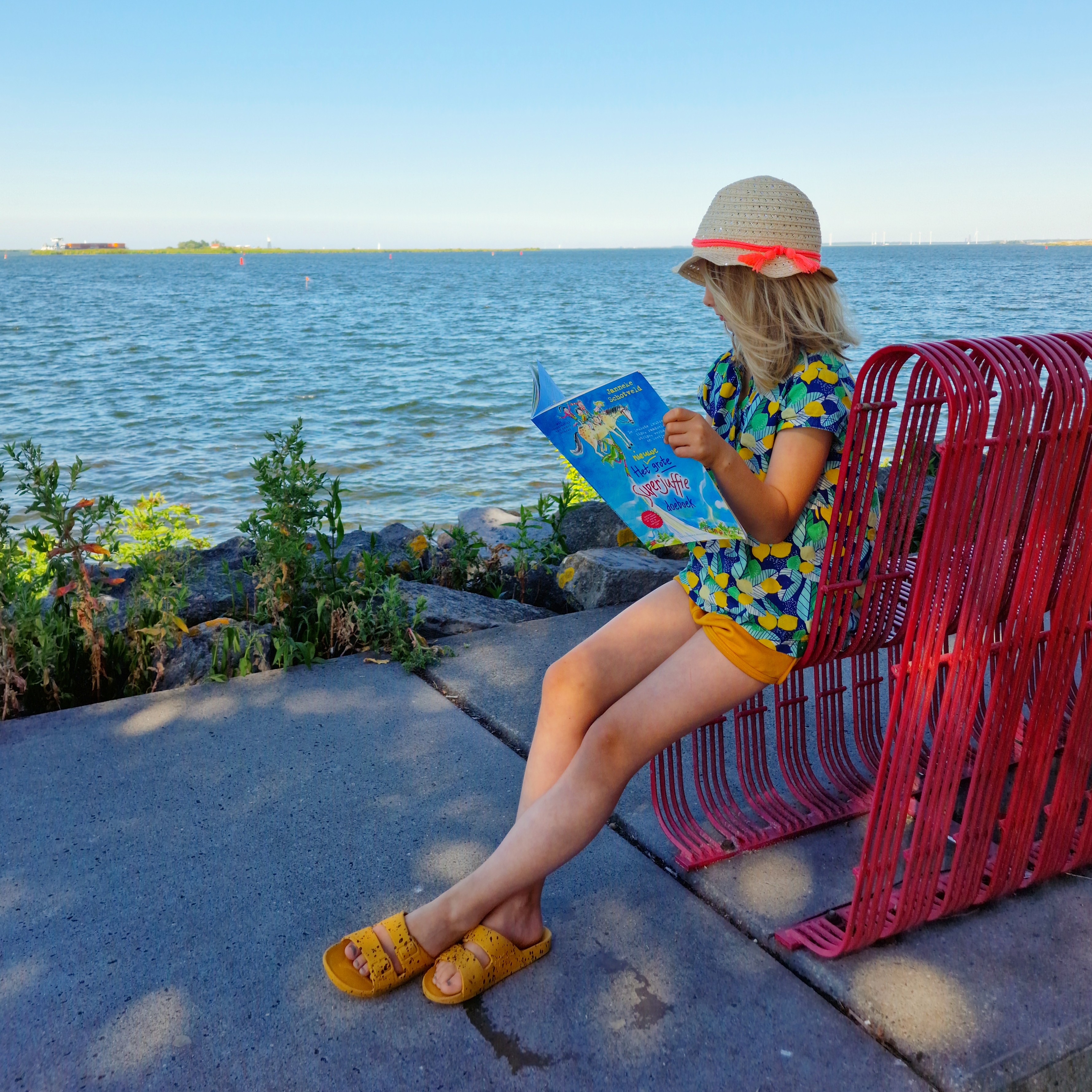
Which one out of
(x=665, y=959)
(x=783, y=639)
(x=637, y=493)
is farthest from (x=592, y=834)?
(x=637, y=493)

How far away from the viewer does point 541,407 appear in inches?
77.5

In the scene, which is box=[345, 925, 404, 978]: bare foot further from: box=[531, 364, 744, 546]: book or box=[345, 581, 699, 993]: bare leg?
box=[531, 364, 744, 546]: book

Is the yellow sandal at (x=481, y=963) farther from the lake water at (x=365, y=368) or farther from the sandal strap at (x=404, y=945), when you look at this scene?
the lake water at (x=365, y=368)

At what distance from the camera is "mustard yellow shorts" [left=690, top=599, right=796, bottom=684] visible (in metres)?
2.13

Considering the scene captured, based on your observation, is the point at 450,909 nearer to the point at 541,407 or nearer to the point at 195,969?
the point at 195,969

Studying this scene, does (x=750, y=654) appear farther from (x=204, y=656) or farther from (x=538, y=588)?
(x=538, y=588)

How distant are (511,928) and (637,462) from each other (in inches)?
40.3

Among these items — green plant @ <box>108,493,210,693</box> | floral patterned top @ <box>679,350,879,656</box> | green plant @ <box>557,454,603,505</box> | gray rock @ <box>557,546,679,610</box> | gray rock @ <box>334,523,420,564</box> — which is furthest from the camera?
green plant @ <box>557,454,603,505</box>

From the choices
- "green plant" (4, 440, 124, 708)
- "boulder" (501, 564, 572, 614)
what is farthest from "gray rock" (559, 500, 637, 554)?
"green plant" (4, 440, 124, 708)

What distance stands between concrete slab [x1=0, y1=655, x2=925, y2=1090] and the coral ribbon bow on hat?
1.46 metres

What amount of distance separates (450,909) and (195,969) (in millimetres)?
561

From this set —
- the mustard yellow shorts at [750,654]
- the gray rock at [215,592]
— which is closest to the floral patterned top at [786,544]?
the mustard yellow shorts at [750,654]

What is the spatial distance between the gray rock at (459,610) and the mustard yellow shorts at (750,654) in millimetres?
1973

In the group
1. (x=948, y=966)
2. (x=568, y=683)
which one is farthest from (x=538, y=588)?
(x=948, y=966)
